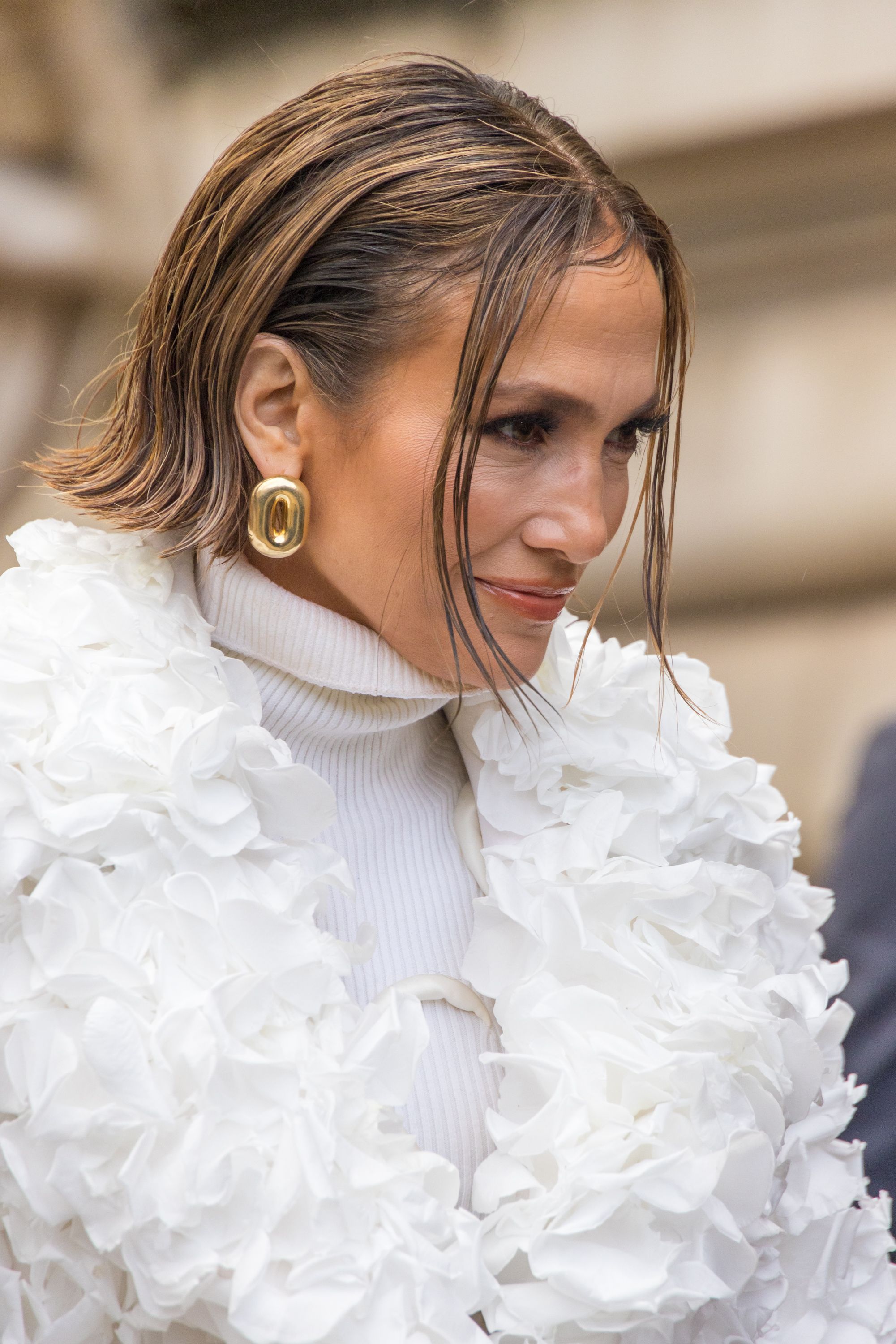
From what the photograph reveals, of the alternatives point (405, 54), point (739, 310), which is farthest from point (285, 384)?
point (739, 310)

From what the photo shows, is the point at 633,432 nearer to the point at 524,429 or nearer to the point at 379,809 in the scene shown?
the point at 524,429

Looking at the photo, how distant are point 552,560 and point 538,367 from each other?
0.39ft

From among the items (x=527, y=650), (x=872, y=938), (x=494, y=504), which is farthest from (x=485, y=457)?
(x=872, y=938)

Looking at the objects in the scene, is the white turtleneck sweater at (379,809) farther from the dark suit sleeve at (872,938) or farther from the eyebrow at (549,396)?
the dark suit sleeve at (872,938)

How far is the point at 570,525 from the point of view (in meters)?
0.77

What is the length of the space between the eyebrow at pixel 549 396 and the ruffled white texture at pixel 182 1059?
246mm

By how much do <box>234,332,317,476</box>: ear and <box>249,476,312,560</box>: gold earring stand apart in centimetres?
2

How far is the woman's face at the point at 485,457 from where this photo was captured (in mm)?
750

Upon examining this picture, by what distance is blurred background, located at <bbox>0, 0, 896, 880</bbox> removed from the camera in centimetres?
160

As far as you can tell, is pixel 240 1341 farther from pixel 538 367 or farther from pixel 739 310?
pixel 739 310

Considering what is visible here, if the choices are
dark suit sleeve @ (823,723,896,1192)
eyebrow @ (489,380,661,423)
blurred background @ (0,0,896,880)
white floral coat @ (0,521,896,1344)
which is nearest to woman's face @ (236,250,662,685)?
eyebrow @ (489,380,661,423)

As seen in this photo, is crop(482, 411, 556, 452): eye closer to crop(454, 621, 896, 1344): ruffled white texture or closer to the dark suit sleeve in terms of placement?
crop(454, 621, 896, 1344): ruffled white texture

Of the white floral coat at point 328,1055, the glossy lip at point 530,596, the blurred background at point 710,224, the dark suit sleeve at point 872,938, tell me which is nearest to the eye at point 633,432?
the glossy lip at point 530,596

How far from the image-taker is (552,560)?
790mm
